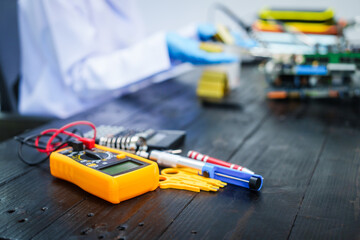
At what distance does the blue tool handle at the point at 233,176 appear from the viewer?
604mm

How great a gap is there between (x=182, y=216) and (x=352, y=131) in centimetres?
54

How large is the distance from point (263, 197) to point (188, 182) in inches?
4.7

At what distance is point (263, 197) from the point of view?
0.59 metres

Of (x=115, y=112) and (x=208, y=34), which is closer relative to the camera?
(x=115, y=112)

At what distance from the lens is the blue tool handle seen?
60 cm

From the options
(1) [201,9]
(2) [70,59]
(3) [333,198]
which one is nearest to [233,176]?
(3) [333,198]

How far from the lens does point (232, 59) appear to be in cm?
117

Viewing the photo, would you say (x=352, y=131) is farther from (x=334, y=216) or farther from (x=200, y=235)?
(x=200, y=235)

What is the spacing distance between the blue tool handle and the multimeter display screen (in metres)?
0.12

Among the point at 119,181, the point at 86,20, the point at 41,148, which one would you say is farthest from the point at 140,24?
the point at 119,181

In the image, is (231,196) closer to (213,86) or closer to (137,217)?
(137,217)

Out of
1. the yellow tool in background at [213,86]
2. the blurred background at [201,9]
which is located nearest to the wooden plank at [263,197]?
the yellow tool in background at [213,86]

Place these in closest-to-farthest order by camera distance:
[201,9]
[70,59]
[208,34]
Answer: [70,59]
[208,34]
[201,9]

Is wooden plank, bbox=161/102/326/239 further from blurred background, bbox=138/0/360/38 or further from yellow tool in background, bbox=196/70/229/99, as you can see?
blurred background, bbox=138/0/360/38
